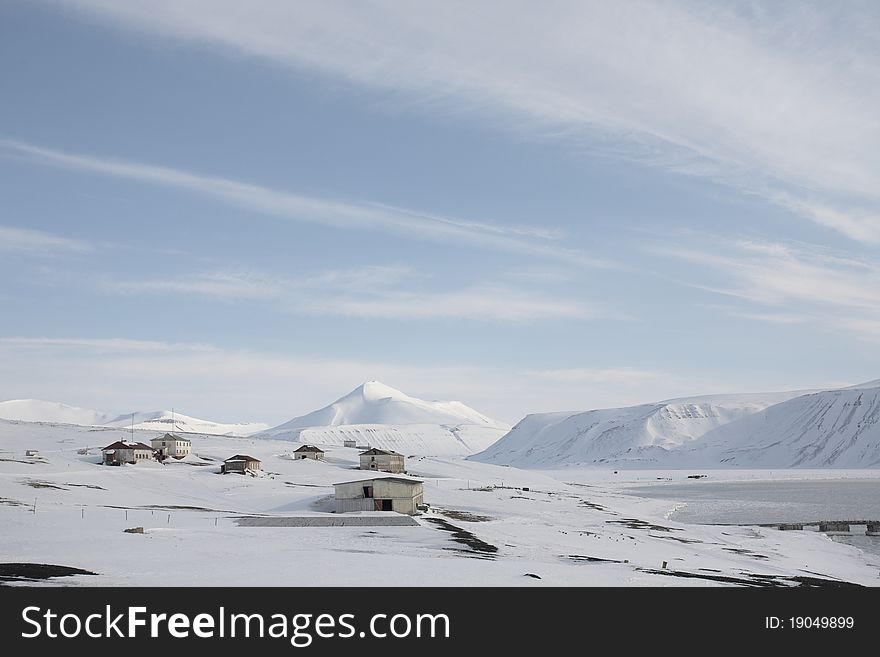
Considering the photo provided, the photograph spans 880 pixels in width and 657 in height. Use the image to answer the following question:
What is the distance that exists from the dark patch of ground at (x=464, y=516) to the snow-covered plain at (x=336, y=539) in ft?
0.88

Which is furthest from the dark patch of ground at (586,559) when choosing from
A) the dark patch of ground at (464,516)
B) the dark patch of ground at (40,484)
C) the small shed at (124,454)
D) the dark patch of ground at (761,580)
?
→ the small shed at (124,454)

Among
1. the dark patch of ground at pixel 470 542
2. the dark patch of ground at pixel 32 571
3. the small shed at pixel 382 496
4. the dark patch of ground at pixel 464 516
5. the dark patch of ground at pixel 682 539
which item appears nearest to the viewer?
the dark patch of ground at pixel 32 571

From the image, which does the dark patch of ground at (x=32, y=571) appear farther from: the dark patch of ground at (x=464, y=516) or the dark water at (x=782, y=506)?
the dark water at (x=782, y=506)

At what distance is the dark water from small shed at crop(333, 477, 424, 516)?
2856 centimetres

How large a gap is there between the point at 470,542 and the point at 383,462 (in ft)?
196

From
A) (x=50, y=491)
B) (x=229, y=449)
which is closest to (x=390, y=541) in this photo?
(x=50, y=491)

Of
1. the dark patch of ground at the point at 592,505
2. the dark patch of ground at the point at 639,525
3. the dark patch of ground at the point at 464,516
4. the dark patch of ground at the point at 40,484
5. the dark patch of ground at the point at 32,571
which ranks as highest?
the dark patch of ground at the point at 32,571

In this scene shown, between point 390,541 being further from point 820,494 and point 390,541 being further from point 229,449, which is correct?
point 820,494

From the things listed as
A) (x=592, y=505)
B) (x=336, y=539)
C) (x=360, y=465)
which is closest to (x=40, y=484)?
(x=336, y=539)

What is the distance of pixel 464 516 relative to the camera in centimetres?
5947

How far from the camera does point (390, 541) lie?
1612 inches

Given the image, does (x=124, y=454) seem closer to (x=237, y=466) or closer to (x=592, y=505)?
(x=237, y=466)

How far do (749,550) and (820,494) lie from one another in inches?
2748

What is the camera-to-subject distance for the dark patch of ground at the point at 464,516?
5775cm
